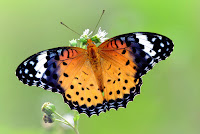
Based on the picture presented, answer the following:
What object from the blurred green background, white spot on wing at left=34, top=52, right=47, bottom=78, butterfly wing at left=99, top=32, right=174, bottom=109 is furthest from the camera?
the blurred green background

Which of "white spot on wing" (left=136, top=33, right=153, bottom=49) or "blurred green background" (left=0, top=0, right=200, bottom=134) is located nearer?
"white spot on wing" (left=136, top=33, right=153, bottom=49)

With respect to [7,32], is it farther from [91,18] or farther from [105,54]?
[105,54]

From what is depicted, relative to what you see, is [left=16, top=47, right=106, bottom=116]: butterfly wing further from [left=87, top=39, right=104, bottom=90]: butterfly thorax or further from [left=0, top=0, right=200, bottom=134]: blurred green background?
[left=0, top=0, right=200, bottom=134]: blurred green background

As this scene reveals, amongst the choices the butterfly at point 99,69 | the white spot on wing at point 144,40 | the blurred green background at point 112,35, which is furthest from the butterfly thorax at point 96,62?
the blurred green background at point 112,35

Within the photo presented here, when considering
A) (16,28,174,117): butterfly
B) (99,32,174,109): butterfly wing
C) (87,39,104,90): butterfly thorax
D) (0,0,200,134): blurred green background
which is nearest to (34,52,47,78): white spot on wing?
(16,28,174,117): butterfly

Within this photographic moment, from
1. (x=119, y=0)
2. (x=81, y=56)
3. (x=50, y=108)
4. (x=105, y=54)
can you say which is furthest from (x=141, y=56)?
(x=119, y=0)

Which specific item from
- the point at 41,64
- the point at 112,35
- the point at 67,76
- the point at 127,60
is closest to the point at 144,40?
the point at 127,60
